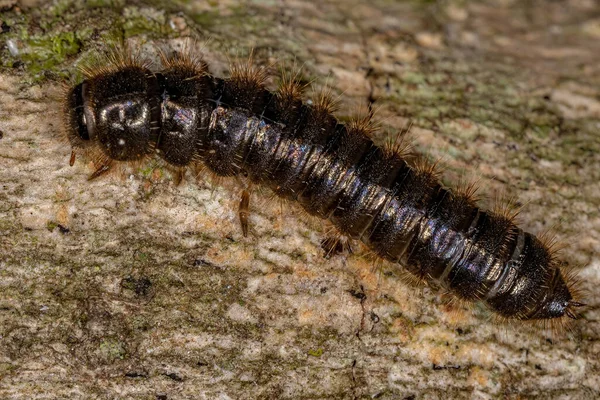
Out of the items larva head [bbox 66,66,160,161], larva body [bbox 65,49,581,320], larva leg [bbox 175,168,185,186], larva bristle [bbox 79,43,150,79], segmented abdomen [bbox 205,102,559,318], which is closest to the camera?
larva head [bbox 66,66,160,161]

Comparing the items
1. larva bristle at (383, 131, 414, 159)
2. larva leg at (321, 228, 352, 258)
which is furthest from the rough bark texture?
larva bristle at (383, 131, 414, 159)

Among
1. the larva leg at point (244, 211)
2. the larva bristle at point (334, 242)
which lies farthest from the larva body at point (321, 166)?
the larva leg at point (244, 211)

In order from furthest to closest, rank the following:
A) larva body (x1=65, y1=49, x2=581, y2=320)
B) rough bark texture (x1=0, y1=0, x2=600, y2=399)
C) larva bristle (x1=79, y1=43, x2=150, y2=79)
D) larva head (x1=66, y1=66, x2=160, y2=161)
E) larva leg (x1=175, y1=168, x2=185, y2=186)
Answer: larva leg (x1=175, y1=168, x2=185, y2=186) → larva bristle (x1=79, y1=43, x2=150, y2=79) → larva body (x1=65, y1=49, x2=581, y2=320) → larva head (x1=66, y1=66, x2=160, y2=161) → rough bark texture (x1=0, y1=0, x2=600, y2=399)

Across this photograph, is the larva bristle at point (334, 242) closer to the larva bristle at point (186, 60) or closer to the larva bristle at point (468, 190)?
the larva bristle at point (468, 190)

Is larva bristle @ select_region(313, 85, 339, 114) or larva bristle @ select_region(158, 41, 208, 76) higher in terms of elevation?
larva bristle @ select_region(158, 41, 208, 76)

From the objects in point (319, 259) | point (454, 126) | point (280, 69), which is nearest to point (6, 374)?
point (319, 259)

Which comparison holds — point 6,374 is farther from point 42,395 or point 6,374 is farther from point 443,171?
point 443,171

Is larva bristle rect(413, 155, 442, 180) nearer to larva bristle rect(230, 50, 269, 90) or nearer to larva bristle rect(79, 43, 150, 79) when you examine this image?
larva bristle rect(230, 50, 269, 90)

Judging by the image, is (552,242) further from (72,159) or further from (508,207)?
(72,159)
